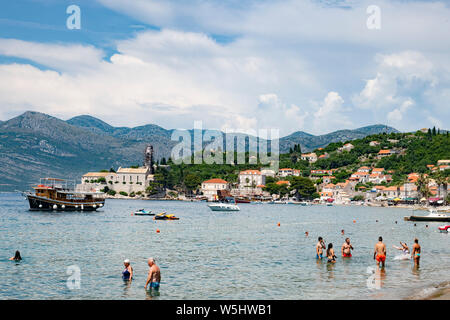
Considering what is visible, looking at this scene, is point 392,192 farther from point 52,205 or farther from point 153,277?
point 153,277

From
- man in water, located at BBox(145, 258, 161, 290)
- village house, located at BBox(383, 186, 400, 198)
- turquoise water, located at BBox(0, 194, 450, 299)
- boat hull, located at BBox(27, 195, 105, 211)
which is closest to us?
man in water, located at BBox(145, 258, 161, 290)

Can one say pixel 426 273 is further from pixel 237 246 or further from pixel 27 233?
pixel 27 233

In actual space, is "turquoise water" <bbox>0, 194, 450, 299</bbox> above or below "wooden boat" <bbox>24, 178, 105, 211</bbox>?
below

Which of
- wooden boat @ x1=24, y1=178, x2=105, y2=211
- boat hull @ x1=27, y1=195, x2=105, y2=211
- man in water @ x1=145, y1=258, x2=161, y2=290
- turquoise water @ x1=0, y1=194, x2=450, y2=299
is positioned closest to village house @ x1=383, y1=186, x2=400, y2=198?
boat hull @ x1=27, y1=195, x2=105, y2=211

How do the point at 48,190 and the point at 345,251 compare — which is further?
the point at 48,190

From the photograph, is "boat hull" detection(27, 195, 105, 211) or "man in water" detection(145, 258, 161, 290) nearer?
"man in water" detection(145, 258, 161, 290)

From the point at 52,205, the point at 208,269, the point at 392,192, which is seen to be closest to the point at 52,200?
the point at 52,205

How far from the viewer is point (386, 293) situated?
72.7ft

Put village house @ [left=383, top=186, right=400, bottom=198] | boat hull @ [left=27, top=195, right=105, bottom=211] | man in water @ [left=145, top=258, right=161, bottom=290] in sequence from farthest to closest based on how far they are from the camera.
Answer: village house @ [left=383, top=186, right=400, bottom=198], boat hull @ [left=27, top=195, right=105, bottom=211], man in water @ [left=145, top=258, right=161, bottom=290]

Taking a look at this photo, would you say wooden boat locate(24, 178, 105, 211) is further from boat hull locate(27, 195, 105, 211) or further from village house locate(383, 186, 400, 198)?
village house locate(383, 186, 400, 198)

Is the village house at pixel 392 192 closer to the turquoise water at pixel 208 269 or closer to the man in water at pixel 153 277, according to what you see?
the turquoise water at pixel 208 269

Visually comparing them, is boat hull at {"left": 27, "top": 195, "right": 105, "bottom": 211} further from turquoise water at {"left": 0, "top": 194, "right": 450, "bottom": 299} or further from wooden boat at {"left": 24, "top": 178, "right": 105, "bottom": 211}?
turquoise water at {"left": 0, "top": 194, "right": 450, "bottom": 299}
